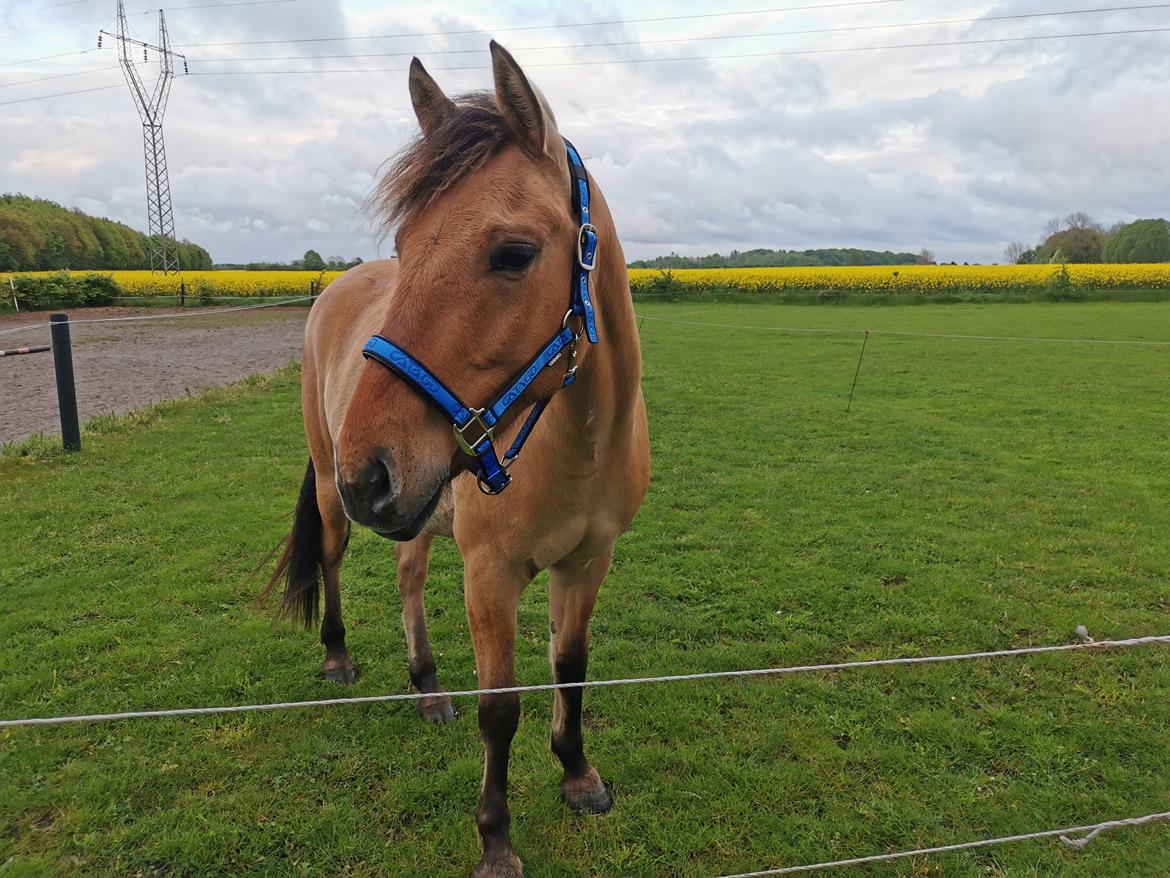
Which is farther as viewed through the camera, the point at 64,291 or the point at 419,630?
the point at 64,291

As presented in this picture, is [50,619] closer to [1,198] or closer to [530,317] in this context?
[530,317]

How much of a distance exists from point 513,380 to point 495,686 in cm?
140

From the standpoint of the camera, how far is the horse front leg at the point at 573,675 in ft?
9.43

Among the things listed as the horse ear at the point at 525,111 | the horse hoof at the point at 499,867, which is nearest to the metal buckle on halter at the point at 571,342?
the horse ear at the point at 525,111

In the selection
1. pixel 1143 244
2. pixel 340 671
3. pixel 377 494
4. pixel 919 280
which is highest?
pixel 1143 244

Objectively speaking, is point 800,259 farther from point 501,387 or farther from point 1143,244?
point 501,387

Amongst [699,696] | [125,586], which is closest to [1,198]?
[125,586]

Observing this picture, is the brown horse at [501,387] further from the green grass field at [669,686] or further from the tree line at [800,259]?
the tree line at [800,259]

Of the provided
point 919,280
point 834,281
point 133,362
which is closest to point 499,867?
point 133,362

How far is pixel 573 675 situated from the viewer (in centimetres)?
300

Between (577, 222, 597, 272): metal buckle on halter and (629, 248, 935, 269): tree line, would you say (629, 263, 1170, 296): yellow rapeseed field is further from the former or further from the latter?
(577, 222, 597, 272): metal buckle on halter

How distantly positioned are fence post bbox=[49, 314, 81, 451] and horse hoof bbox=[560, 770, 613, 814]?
7.60 metres

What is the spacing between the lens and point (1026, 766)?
3143mm

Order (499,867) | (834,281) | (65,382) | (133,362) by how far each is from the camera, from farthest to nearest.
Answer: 1. (834,281)
2. (133,362)
3. (65,382)
4. (499,867)
